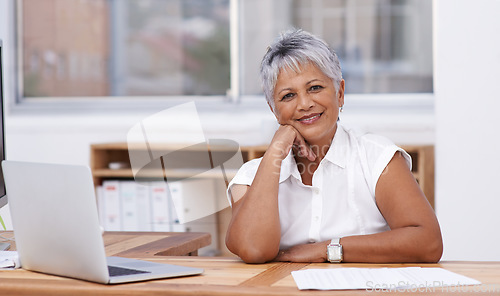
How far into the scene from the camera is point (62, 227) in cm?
138

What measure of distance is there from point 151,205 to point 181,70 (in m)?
1.85

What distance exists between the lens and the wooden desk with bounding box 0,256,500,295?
4.20ft

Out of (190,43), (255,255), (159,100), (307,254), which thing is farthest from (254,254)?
(190,43)

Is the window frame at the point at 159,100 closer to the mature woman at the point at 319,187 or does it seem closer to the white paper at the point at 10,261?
the mature woman at the point at 319,187

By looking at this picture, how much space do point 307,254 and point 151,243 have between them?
1.84ft

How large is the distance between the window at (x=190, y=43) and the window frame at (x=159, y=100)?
3 cm

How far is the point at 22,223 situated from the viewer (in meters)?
1.50

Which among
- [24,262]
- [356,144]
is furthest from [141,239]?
[356,144]

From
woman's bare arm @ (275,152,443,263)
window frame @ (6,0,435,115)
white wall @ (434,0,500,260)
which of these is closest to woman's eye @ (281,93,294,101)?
woman's bare arm @ (275,152,443,263)

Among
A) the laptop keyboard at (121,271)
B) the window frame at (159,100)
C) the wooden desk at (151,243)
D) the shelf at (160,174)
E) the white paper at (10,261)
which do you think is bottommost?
the shelf at (160,174)

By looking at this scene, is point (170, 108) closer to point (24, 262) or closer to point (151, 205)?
point (151, 205)

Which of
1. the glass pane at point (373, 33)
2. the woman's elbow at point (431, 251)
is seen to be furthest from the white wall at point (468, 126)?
the glass pane at point (373, 33)

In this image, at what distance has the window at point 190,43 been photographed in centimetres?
475

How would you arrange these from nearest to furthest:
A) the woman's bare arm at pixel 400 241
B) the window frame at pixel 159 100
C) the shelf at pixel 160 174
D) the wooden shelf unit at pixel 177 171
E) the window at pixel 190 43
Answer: the woman's bare arm at pixel 400 241
the wooden shelf unit at pixel 177 171
the shelf at pixel 160 174
the window frame at pixel 159 100
the window at pixel 190 43
